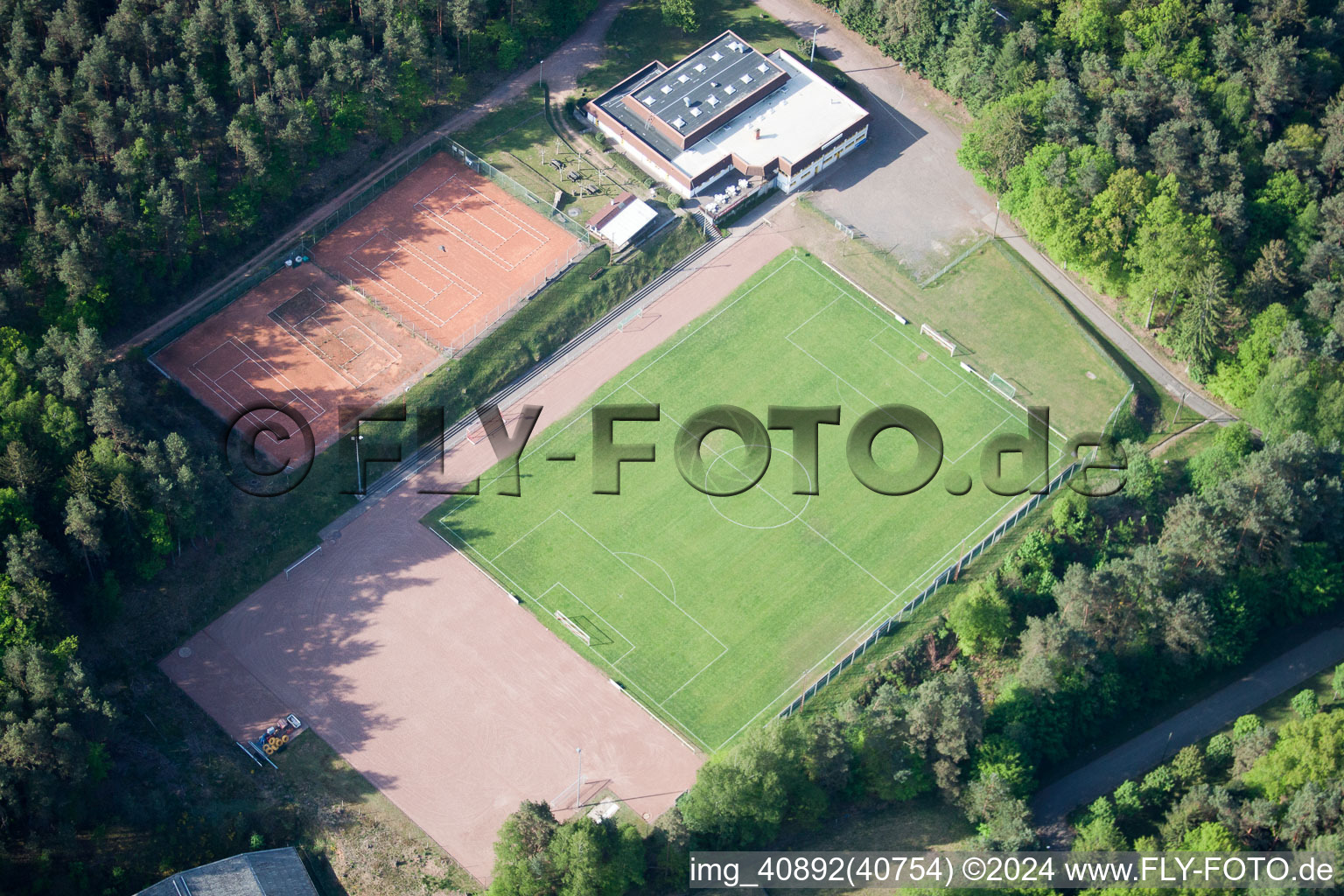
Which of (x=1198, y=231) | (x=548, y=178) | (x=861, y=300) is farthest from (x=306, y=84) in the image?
(x=1198, y=231)

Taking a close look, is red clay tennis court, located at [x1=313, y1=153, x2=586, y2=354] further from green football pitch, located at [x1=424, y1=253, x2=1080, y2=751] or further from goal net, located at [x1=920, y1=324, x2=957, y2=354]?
goal net, located at [x1=920, y1=324, x2=957, y2=354]

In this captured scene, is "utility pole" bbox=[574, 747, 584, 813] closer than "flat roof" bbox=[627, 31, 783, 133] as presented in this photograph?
Yes

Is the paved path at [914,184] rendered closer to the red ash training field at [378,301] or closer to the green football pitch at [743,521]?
the green football pitch at [743,521]

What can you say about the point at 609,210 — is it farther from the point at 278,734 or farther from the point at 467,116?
the point at 278,734

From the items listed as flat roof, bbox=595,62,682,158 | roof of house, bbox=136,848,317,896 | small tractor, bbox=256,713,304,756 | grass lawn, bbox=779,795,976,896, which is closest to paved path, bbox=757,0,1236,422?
flat roof, bbox=595,62,682,158

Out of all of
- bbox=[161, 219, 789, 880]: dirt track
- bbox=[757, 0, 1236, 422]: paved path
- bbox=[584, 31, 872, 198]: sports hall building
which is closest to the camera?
bbox=[161, 219, 789, 880]: dirt track

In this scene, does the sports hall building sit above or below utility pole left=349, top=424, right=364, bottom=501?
above

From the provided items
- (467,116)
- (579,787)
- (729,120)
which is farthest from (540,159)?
(579,787)
